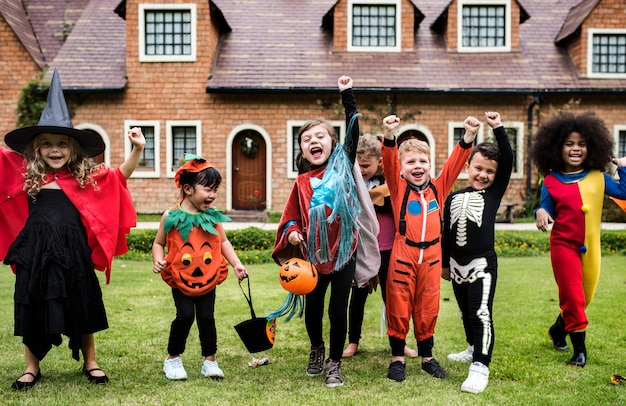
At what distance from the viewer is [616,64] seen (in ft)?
55.0

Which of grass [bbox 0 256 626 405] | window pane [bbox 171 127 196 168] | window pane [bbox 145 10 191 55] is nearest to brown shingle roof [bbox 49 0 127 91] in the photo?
window pane [bbox 145 10 191 55]

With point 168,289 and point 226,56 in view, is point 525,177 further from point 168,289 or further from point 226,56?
point 168,289

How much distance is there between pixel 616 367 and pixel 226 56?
46.7ft

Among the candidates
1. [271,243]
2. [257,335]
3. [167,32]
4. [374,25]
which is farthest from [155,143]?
[257,335]

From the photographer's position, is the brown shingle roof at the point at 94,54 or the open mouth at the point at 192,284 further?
the brown shingle roof at the point at 94,54

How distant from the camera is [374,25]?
16.9m

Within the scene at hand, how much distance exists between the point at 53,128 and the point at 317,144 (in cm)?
177

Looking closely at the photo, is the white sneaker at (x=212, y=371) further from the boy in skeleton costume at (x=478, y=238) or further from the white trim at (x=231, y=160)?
the white trim at (x=231, y=160)

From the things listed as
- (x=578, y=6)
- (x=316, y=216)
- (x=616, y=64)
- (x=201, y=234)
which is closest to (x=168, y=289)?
(x=201, y=234)

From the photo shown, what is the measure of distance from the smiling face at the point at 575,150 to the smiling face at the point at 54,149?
372 cm

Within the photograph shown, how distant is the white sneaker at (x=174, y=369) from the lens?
3977 mm

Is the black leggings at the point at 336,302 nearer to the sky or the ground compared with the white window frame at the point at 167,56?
nearer to the ground

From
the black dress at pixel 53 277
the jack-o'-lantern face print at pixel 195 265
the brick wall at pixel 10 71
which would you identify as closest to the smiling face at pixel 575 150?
the jack-o'-lantern face print at pixel 195 265

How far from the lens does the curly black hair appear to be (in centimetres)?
450
